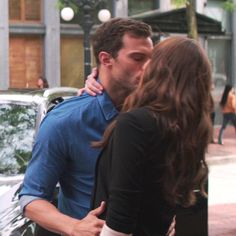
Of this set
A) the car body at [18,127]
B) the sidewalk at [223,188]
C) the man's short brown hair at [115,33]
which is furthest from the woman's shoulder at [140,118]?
the car body at [18,127]

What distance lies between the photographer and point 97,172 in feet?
7.61

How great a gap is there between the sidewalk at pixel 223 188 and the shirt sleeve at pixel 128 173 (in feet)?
4.24

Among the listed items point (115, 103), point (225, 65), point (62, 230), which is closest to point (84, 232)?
point (62, 230)

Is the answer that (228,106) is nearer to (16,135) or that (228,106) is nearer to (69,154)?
(16,135)

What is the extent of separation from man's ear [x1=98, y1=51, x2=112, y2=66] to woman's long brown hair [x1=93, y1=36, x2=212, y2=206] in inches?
15.4

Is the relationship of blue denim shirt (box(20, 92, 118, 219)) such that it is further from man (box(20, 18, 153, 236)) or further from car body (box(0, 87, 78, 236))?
car body (box(0, 87, 78, 236))

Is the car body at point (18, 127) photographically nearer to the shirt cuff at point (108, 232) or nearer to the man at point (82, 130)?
the man at point (82, 130)

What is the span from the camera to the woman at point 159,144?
2.11 metres

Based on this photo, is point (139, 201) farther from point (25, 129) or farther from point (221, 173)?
point (221, 173)

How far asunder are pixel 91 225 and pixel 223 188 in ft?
31.3

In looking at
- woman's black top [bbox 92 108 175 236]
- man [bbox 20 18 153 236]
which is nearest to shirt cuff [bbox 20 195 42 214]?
man [bbox 20 18 153 236]

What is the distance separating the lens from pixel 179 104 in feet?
7.12

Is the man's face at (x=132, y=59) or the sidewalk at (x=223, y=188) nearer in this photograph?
the man's face at (x=132, y=59)

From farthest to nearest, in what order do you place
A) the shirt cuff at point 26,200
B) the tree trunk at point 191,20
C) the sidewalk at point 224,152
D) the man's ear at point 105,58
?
the tree trunk at point 191,20 → the sidewalk at point 224,152 → the man's ear at point 105,58 → the shirt cuff at point 26,200
